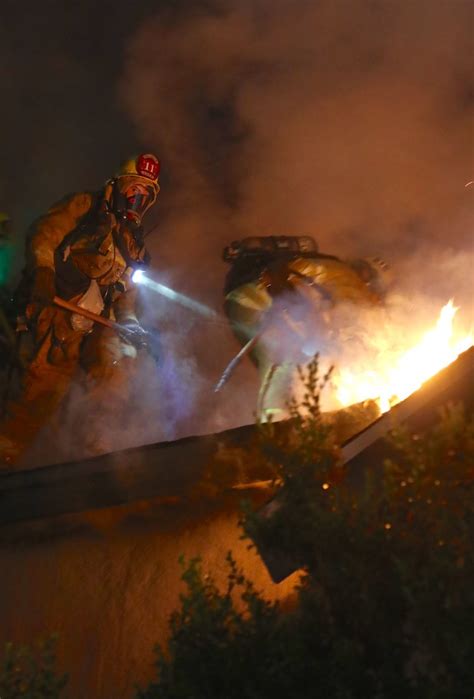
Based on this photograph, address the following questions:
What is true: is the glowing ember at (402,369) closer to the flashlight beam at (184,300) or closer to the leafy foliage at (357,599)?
the leafy foliage at (357,599)

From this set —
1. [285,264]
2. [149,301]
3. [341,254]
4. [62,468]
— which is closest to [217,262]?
[149,301]

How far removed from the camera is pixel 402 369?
6531 millimetres

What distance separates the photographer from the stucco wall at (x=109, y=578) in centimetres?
425

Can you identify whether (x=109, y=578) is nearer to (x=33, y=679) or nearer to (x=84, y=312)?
(x=33, y=679)

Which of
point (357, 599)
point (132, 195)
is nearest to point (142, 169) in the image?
point (132, 195)

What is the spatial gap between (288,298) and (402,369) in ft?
5.15

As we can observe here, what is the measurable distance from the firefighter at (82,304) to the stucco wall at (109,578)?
9.23 ft

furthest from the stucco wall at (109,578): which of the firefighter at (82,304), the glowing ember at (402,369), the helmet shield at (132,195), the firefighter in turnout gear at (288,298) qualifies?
the helmet shield at (132,195)

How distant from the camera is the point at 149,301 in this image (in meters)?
9.87

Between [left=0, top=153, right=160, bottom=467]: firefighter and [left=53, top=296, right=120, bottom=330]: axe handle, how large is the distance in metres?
0.06

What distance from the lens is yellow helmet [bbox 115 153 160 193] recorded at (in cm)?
833

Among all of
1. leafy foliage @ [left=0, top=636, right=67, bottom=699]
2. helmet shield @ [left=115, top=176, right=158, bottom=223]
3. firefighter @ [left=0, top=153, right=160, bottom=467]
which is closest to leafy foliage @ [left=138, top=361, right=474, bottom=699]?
leafy foliage @ [left=0, top=636, right=67, bottom=699]

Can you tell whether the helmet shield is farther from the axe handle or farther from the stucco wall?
the stucco wall

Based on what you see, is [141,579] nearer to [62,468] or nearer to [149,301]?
[62,468]
